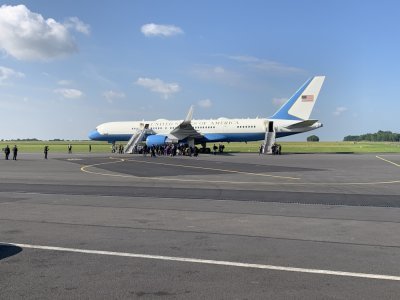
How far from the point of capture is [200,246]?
824cm

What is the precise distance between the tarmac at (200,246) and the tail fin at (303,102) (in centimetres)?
4278

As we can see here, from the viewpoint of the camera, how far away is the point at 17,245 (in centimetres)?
825

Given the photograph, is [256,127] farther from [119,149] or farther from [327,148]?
[327,148]

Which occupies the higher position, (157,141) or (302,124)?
(302,124)

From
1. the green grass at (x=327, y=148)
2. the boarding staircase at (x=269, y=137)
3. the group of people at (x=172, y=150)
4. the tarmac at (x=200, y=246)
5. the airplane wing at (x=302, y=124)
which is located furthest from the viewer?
the green grass at (x=327, y=148)

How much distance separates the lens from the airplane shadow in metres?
7.52

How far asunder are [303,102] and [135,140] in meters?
23.5

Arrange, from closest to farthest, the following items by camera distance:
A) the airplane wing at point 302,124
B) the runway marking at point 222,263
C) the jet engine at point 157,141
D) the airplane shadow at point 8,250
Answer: the runway marking at point 222,263, the airplane shadow at point 8,250, the airplane wing at point 302,124, the jet engine at point 157,141

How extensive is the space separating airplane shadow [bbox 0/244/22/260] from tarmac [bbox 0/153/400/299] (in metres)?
0.02

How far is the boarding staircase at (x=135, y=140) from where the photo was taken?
6125cm

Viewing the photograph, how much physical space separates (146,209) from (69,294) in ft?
24.0

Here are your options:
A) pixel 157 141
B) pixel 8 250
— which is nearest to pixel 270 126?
pixel 157 141

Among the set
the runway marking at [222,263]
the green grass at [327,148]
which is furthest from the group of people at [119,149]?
the runway marking at [222,263]

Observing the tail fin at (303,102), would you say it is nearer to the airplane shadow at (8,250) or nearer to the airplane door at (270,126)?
the airplane door at (270,126)
